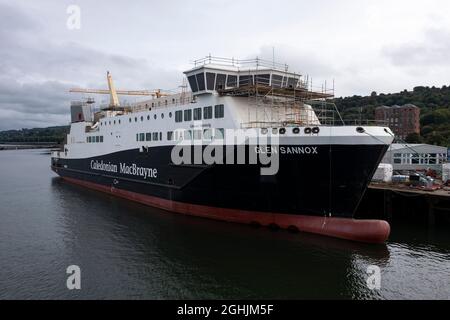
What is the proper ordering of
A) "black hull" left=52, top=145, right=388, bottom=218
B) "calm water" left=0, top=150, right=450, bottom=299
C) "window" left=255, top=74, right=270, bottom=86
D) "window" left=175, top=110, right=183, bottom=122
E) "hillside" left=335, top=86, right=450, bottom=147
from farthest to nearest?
"hillside" left=335, top=86, right=450, bottom=147 → "window" left=175, top=110, right=183, bottom=122 → "window" left=255, top=74, right=270, bottom=86 → "black hull" left=52, top=145, right=388, bottom=218 → "calm water" left=0, top=150, right=450, bottom=299

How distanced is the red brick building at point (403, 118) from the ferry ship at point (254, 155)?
6607 centimetres

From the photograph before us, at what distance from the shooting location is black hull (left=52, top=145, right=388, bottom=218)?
15.3 meters

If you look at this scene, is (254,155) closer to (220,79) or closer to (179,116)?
(220,79)

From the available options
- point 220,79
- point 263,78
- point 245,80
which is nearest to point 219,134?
point 220,79

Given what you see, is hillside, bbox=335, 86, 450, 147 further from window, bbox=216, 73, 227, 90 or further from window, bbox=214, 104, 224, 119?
window, bbox=214, 104, 224, 119

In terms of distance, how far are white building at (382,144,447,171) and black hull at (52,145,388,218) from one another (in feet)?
65.7

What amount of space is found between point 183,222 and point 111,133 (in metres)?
12.1

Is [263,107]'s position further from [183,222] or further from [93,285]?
[93,285]

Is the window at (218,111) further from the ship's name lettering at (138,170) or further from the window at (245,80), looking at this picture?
the ship's name lettering at (138,170)

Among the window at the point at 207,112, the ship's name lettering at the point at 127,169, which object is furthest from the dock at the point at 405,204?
the ship's name lettering at the point at 127,169

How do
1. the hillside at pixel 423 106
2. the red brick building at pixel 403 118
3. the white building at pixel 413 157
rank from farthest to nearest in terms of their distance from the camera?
1. the red brick building at pixel 403 118
2. the hillside at pixel 423 106
3. the white building at pixel 413 157

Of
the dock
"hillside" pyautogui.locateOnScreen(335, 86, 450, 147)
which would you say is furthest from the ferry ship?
"hillside" pyautogui.locateOnScreen(335, 86, 450, 147)

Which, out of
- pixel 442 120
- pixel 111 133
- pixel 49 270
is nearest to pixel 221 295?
pixel 49 270

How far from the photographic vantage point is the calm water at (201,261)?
452 inches
